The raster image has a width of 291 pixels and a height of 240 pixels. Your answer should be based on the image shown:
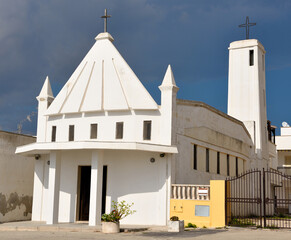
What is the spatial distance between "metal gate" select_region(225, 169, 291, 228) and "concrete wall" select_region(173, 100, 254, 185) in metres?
1.40

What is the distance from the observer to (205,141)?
2534 cm

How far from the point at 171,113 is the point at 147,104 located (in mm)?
1378

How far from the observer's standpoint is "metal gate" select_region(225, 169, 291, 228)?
62.3ft

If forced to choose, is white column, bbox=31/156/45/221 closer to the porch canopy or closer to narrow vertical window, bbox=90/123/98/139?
the porch canopy

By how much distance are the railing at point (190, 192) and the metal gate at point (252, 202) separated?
99 cm

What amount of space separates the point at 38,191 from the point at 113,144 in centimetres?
682

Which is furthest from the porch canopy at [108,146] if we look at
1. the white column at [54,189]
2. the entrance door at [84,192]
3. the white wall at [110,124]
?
the entrance door at [84,192]

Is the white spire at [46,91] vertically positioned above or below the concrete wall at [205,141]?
above

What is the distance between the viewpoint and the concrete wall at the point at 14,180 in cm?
2497

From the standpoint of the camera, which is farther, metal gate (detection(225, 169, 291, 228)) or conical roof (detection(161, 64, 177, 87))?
conical roof (detection(161, 64, 177, 87))

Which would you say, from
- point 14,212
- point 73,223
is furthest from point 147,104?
point 14,212

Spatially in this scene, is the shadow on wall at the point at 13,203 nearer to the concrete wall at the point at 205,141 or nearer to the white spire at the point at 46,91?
the white spire at the point at 46,91

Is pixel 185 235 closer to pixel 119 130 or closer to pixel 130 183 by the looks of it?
pixel 130 183

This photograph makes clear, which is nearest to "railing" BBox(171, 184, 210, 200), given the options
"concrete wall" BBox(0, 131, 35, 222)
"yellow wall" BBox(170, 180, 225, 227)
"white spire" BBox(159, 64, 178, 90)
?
"yellow wall" BBox(170, 180, 225, 227)
